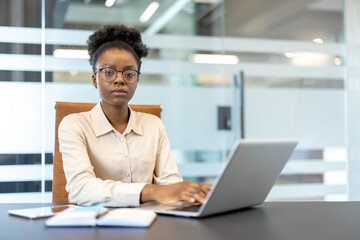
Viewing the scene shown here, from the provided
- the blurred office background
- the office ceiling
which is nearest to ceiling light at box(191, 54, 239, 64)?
the blurred office background

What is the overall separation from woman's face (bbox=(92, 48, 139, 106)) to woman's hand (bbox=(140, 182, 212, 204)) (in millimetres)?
510

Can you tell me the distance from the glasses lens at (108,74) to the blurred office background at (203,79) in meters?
1.40

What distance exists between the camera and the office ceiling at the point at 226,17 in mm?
3080

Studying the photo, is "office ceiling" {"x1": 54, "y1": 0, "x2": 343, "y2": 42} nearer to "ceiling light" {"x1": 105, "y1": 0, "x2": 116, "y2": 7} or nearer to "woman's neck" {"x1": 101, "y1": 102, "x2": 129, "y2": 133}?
"ceiling light" {"x1": 105, "y1": 0, "x2": 116, "y2": 7}

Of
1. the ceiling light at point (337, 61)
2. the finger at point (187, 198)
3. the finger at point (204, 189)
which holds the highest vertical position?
the ceiling light at point (337, 61)

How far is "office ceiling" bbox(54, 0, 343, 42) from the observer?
308 cm

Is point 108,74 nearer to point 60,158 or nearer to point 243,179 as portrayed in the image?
point 60,158

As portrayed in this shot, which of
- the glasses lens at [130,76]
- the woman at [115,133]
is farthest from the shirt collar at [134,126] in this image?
the glasses lens at [130,76]

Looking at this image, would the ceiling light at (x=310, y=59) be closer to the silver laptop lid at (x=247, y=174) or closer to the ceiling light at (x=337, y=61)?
the ceiling light at (x=337, y=61)

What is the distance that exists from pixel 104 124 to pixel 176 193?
1.89 feet

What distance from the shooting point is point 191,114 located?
129 inches

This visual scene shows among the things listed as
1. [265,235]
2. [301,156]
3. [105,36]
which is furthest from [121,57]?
[301,156]

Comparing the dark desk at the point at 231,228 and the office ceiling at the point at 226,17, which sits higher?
the office ceiling at the point at 226,17

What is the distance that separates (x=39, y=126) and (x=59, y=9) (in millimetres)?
832
